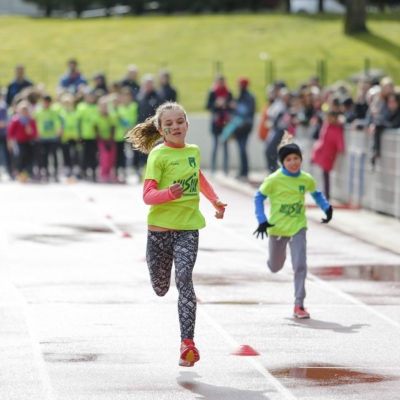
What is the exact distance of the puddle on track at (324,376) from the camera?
766 cm

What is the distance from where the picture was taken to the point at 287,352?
8.59 metres

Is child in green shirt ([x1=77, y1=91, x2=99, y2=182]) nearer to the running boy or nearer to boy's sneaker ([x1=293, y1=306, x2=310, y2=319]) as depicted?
boy's sneaker ([x1=293, y1=306, x2=310, y2=319])

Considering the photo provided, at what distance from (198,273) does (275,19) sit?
50262mm

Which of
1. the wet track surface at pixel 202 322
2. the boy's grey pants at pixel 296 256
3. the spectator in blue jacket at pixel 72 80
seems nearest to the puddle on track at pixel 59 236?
the wet track surface at pixel 202 322

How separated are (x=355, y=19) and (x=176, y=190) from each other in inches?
1962

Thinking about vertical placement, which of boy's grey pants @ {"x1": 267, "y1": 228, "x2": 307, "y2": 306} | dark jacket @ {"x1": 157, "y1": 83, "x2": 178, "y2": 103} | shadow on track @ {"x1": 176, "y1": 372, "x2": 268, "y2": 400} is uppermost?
dark jacket @ {"x1": 157, "y1": 83, "x2": 178, "y2": 103}

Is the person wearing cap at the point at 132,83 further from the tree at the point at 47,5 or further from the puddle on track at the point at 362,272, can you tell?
the tree at the point at 47,5

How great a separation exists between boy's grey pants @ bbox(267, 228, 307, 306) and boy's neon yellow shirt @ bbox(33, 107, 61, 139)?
52.1 feet

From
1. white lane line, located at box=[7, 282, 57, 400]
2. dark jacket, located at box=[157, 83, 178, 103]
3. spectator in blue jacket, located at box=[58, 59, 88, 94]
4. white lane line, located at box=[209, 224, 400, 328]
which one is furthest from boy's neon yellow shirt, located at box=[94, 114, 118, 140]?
white lane line, located at box=[7, 282, 57, 400]

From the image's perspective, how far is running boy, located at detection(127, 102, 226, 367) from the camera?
8.03m

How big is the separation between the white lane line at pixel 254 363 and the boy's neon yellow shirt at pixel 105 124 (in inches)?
609

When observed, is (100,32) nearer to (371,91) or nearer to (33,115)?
(33,115)

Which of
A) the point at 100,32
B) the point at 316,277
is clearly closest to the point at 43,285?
the point at 316,277

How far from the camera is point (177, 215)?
8148mm
